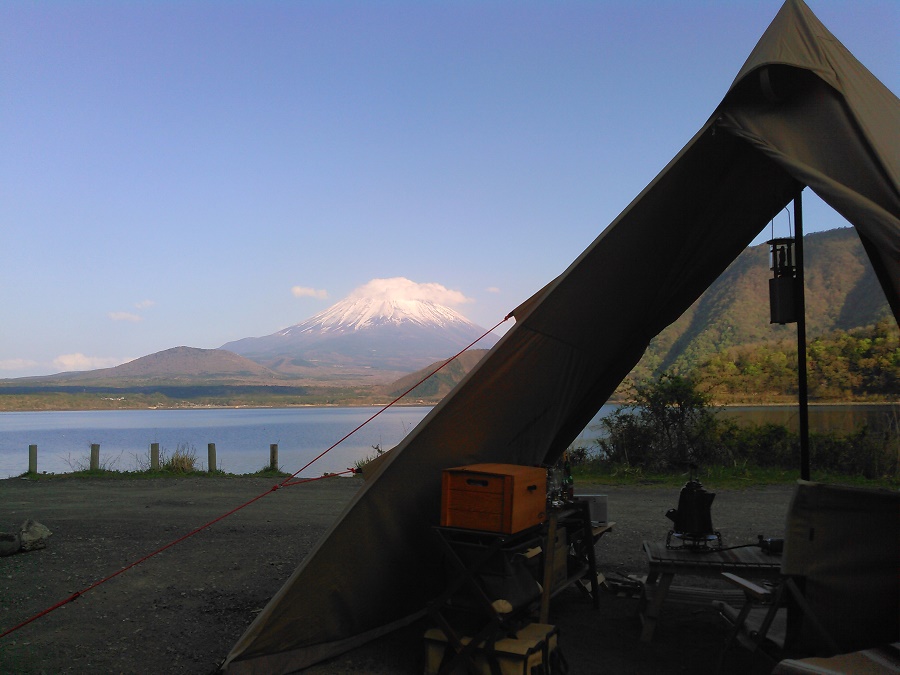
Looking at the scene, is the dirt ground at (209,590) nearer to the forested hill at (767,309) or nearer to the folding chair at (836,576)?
the folding chair at (836,576)

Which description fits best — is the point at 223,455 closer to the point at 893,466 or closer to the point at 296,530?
the point at 296,530

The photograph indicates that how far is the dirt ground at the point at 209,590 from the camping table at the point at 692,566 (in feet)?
0.60

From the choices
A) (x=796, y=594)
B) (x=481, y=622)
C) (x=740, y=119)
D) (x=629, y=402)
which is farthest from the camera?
(x=629, y=402)

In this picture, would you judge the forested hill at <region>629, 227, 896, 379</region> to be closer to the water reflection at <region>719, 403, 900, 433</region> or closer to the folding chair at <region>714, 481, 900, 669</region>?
the water reflection at <region>719, 403, 900, 433</region>

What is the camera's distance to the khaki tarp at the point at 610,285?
2.64 metres

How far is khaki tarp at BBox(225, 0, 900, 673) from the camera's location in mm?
2643

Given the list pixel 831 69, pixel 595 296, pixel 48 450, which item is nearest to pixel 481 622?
pixel 595 296

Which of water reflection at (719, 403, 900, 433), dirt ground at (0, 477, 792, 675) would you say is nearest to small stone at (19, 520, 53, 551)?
dirt ground at (0, 477, 792, 675)

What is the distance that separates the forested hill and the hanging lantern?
13.3m

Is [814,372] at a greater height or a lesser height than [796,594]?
greater

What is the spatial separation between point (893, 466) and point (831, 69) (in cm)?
833

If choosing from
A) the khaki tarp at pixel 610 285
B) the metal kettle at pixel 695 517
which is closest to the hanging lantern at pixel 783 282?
the khaki tarp at pixel 610 285

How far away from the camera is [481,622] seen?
312 centimetres

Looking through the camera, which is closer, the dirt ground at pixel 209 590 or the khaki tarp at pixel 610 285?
the khaki tarp at pixel 610 285
